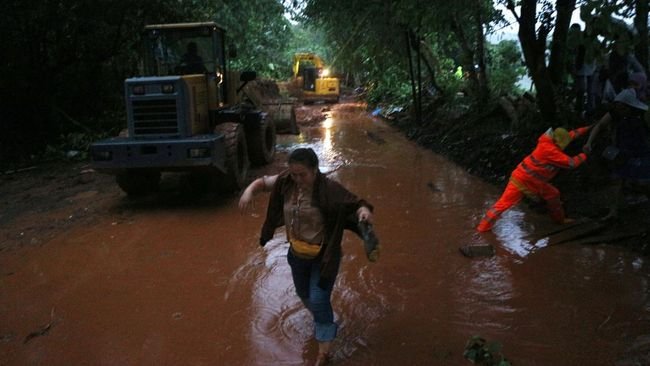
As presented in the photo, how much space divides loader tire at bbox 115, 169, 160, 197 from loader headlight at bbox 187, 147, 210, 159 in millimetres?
1055

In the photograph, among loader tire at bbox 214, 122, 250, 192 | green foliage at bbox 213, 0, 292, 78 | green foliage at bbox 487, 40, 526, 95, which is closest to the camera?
loader tire at bbox 214, 122, 250, 192

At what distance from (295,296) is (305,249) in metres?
1.42

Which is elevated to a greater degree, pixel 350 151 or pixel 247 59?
pixel 247 59

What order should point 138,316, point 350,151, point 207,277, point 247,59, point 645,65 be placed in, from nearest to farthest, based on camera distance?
point 138,316
point 207,277
point 645,65
point 350,151
point 247,59

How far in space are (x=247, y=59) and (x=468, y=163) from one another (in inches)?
622

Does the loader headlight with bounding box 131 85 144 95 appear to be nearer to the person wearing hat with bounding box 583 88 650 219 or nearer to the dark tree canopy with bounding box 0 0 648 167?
the dark tree canopy with bounding box 0 0 648 167

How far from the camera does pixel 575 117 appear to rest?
8.73 meters

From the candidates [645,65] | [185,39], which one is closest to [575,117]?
[645,65]

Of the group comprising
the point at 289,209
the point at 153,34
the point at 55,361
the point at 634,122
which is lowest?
the point at 55,361

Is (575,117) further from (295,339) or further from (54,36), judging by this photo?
(54,36)

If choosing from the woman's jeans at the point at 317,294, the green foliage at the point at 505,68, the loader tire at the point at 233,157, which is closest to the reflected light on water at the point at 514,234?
the woman's jeans at the point at 317,294

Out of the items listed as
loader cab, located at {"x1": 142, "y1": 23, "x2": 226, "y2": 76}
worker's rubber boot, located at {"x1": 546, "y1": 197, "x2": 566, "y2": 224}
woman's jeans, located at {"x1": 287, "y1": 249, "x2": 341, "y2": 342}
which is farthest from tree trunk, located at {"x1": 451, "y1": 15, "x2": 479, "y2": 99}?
woman's jeans, located at {"x1": 287, "y1": 249, "x2": 341, "y2": 342}

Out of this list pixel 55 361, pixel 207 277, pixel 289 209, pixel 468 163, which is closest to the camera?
pixel 289 209

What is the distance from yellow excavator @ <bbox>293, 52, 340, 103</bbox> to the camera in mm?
26438
